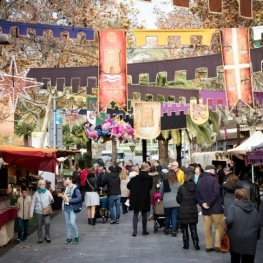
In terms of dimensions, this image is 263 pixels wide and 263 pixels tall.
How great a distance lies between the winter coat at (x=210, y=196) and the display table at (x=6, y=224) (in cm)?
441

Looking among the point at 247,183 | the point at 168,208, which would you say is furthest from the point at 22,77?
the point at 247,183

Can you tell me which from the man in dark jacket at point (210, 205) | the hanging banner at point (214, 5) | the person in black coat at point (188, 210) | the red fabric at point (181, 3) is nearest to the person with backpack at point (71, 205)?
the person in black coat at point (188, 210)

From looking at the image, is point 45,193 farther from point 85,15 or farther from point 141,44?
point 85,15

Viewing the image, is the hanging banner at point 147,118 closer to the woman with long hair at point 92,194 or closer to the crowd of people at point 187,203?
the crowd of people at point 187,203

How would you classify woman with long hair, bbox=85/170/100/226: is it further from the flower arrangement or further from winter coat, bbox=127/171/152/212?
the flower arrangement

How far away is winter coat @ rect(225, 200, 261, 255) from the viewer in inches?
414

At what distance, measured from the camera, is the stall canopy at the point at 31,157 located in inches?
699

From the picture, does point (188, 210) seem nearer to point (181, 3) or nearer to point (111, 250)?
point (111, 250)

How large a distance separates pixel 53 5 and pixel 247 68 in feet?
25.3

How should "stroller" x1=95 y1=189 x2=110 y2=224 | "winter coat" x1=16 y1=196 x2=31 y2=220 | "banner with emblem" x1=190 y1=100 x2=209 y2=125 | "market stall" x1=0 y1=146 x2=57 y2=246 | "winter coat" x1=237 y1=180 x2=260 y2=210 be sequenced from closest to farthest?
"winter coat" x1=237 y1=180 x2=260 y2=210
"market stall" x1=0 y1=146 x2=57 y2=246
"winter coat" x1=16 y1=196 x2=31 y2=220
"stroller" x1=95 y1=189 x2=110 y2=224
"banner with emblem" x1=190 y1=100 x2=209 y2=125

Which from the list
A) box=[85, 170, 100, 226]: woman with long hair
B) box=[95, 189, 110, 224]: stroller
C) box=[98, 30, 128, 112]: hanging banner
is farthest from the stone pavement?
box=[98, 30, 128, 112]: hanging banner

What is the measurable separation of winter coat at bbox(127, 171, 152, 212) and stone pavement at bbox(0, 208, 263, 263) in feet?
2.60

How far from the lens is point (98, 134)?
127 ft

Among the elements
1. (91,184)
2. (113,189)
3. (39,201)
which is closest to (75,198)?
(39,201)
